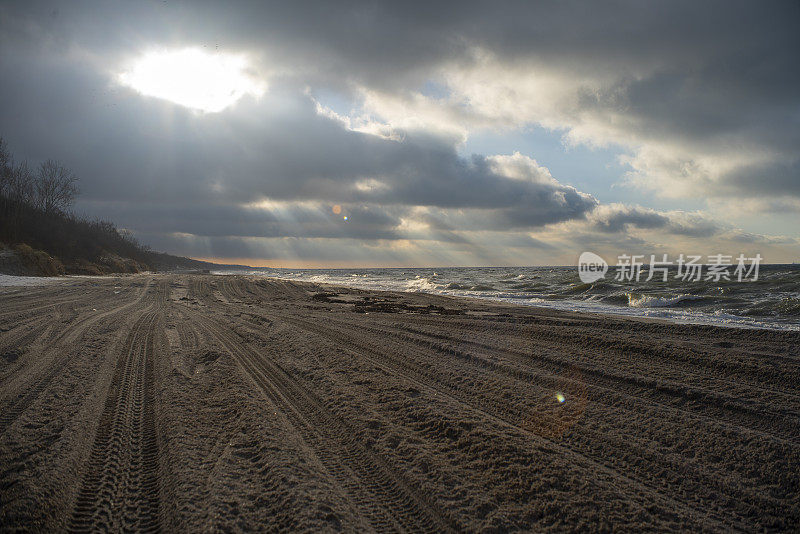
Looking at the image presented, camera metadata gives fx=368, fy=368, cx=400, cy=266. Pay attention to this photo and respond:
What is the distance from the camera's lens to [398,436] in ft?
11.3

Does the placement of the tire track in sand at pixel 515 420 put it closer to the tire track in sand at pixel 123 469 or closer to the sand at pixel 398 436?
the sand at pixel 398 436

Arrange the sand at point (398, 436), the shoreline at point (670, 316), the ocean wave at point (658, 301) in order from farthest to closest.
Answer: the ocean wave at point (658, 301), the shoreline at point (670, 316), the sand at point (398, 436)

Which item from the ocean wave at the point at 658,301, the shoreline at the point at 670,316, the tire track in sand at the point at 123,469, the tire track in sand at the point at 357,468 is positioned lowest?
the tire track in sand at the point at 123,469

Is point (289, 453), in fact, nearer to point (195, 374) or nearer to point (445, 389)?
point (445, 389)

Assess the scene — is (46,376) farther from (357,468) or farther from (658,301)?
(658,301)

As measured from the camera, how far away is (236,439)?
3363mm

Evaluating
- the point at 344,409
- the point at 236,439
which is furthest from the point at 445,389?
the point at 236,439

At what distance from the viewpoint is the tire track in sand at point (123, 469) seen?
92.5 inches

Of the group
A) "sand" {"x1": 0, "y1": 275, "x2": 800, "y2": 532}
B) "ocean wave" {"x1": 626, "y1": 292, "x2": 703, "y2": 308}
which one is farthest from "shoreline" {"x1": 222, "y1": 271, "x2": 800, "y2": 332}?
"sand" {"x1": 0, "y1": 275, "x2": 800, "y2": 532}

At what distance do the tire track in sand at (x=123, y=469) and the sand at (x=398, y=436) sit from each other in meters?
0.02

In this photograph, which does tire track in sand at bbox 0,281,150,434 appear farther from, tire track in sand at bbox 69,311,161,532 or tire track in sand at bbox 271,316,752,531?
tire track in sand at bbox 271,316,752,531

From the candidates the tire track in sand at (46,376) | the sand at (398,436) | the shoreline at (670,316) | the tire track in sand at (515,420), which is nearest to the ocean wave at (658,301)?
the shoreline at (670,316)

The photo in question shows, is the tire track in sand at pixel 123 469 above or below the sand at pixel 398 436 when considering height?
below

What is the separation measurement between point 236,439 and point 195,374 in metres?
2.37
